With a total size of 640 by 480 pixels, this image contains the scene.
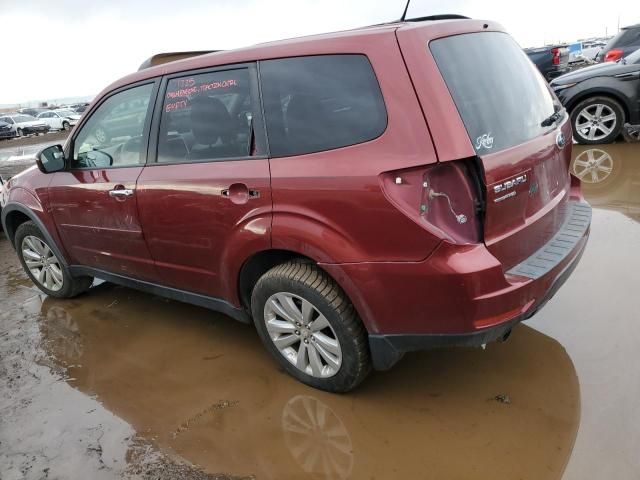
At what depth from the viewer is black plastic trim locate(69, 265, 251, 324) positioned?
10.2 ft

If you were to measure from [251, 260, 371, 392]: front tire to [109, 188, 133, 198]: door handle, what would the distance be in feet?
3.83

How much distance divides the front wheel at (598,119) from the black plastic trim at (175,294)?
7.02 m

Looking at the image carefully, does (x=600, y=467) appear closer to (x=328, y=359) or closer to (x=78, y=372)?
(x=328, y=359)

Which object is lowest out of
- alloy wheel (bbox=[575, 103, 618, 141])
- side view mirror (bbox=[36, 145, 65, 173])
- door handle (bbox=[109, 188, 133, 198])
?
alloy wheel (bbox=[575, 103, 618, 141])

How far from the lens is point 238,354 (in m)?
3.36

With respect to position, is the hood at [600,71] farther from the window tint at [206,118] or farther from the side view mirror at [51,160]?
the side view mirror at [51,160]

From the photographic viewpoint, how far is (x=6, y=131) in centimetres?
2875

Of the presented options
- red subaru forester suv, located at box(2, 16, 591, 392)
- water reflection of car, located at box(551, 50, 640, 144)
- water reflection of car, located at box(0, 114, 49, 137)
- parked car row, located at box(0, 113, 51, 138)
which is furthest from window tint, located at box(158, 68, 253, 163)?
water reflection of car, located at box(0, 114, 49, 137)

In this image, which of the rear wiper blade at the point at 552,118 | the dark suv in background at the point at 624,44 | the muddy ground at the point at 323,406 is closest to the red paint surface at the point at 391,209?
the rear wiper blade at the point at 552,118

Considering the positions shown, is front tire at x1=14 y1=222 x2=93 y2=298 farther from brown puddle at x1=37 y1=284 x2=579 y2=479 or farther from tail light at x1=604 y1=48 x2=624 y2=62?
tail light at x1=604 y1=48 x2=624 y2=62

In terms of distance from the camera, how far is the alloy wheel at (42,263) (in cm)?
449

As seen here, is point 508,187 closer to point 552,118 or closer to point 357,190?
point 357,190

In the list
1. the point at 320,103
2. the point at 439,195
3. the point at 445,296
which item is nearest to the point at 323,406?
the point at 445,296

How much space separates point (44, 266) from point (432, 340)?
3735 mm
